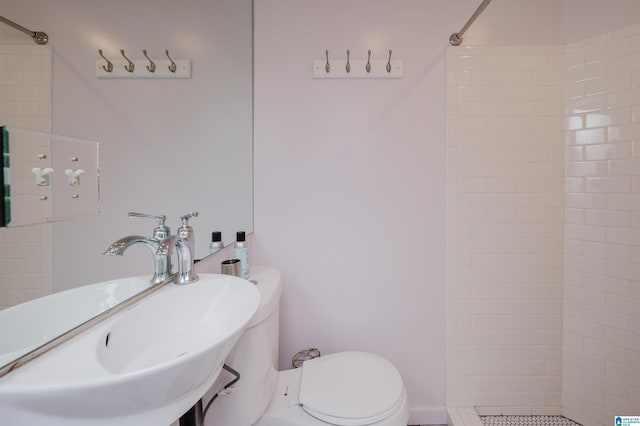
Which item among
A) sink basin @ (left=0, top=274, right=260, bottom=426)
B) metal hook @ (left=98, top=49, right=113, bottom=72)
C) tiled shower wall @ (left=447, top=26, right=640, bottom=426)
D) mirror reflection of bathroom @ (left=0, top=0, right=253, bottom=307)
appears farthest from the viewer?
tiled shower wall @ (left=447, top=26, right=640, bottom=426)

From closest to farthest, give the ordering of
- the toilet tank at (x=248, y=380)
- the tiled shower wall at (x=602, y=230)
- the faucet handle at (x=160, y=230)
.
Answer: the faucet handle at (x=160, y=230), the toilet tank at (x=248, y=380), the tiled shower wall at (x=602, y=230)

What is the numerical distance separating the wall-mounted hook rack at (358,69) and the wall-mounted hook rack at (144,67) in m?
0.63

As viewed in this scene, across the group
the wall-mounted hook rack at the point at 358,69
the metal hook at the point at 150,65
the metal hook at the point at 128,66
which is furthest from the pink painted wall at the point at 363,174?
the metal hook at the point at 128,66

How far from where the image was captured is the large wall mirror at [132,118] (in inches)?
19.6

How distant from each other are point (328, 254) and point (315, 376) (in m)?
0.56

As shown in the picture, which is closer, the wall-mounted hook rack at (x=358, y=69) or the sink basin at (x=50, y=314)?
the sink basin at (x=50, y=314)

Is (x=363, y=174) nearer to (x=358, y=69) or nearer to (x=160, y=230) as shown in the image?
(x=358, y=69)

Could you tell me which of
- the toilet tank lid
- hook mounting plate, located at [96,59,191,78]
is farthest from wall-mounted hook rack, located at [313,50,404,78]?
the toilet tank lid

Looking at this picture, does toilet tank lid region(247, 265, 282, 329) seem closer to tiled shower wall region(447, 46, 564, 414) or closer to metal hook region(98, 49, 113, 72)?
metal hook region(98, 49, 113, 72)

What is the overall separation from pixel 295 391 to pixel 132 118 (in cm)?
117

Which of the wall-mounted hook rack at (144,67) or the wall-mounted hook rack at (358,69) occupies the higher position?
the wall-mounted hook rack at (358,69)

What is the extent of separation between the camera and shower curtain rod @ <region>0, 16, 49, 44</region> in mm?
459

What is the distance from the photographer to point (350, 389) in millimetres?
1010

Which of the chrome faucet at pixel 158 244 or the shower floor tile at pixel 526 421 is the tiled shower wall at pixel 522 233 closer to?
the shower floor tile at pixel 526 421
